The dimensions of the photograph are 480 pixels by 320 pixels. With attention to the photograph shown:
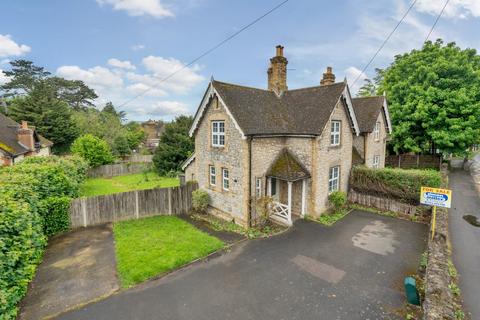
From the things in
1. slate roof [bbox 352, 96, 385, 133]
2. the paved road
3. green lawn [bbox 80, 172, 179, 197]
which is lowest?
the paved road

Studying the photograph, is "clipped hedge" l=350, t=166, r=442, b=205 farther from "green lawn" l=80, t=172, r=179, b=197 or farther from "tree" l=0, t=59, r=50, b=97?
"tree" l=0, t=59, r=50, b=97

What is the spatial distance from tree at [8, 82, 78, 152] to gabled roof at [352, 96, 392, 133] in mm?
46793

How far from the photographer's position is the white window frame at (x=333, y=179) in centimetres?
1665

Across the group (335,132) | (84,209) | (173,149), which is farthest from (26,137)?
(335,132)

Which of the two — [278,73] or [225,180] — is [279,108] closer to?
[278,73]

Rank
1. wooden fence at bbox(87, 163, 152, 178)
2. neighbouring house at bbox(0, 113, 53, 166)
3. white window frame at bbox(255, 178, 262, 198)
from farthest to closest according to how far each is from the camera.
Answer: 1. wooden fence at bbox(87, 163, 152, 178)
2. neighbouring house at bbox(0, 113, 53, 166)
3. white window frame at bbox(255, 178, 262, 198)

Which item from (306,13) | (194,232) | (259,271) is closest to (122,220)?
(194,232)

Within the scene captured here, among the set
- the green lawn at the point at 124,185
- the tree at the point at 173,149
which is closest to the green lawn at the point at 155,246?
the green lawn at the point at 124,185

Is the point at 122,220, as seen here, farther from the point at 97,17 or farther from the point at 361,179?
the point at 361,179

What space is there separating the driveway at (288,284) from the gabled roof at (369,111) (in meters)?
10.6

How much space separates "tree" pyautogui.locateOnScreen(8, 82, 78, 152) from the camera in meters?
40.9

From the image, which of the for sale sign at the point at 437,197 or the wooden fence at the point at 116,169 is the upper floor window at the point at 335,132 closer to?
the for sale sign at the point at 437,197

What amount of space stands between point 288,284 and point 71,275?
8.65 m

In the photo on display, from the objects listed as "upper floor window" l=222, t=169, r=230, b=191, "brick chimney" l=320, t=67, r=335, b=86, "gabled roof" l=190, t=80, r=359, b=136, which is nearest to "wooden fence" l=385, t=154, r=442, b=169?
"brick chimney" l=320, t=67, r=335, b=86
